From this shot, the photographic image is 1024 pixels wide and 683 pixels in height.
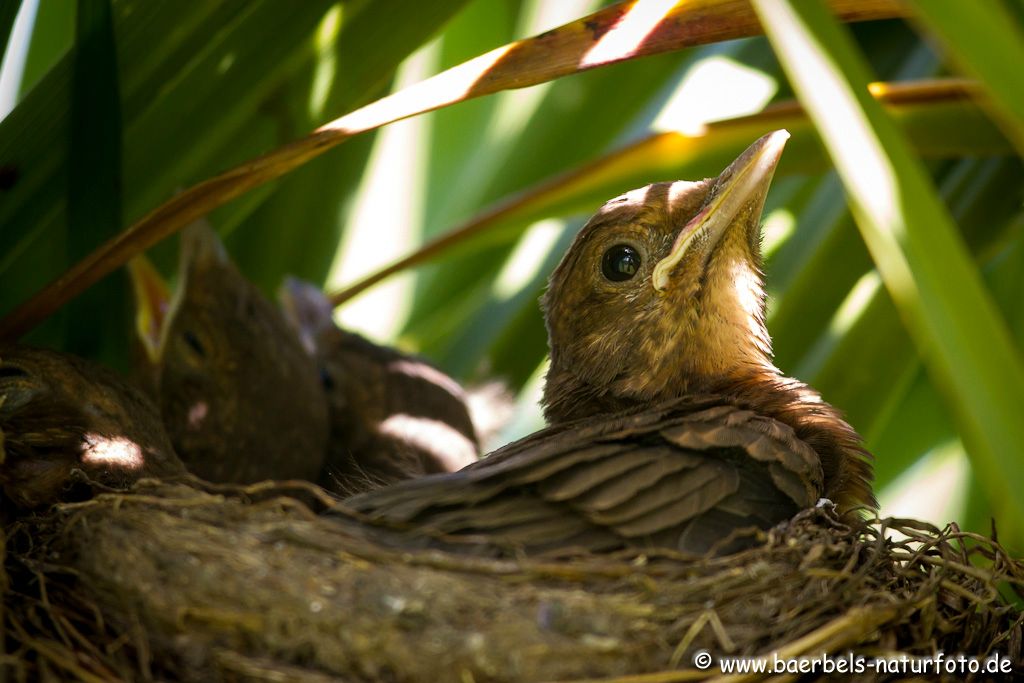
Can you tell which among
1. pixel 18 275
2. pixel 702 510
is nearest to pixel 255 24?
pixel 18 275

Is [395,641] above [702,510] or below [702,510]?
below

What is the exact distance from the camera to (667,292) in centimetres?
197

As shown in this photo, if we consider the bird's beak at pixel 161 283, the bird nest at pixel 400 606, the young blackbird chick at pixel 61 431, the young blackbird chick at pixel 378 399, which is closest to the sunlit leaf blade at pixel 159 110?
the young blackbird chick at pixel 61 431

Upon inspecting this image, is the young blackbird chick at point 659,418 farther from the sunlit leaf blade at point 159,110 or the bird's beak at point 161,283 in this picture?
Answer: the bird's beak at point 161,283

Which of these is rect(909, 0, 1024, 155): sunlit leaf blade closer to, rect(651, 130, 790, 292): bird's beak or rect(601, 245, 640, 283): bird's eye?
rect(651, 130, 790, 292): bird's beak

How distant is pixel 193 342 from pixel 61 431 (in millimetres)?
807

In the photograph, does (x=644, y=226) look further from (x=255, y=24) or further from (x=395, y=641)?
(x=395, y=641)

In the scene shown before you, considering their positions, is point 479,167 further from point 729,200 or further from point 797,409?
point 797,409

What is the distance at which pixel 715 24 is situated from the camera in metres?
1.50

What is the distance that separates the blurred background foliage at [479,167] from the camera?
1731 millimetres

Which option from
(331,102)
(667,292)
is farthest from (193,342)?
(667,292)

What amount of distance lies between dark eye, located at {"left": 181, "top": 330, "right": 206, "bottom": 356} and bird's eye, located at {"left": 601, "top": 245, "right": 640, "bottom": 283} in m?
1.05

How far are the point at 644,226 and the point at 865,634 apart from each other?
87cm

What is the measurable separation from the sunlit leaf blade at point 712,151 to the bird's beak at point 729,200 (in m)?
0.18
